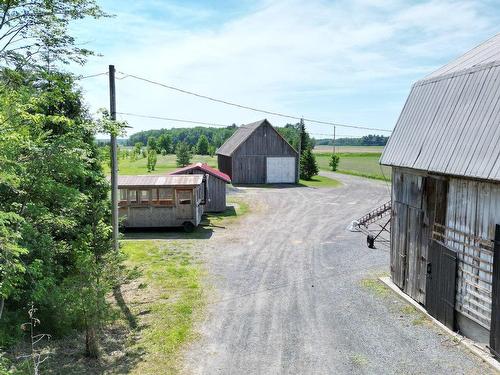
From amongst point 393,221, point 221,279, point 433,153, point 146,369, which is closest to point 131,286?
point 221,279

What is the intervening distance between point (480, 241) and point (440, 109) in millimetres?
3926

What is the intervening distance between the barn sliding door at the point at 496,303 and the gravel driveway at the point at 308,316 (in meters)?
0.52

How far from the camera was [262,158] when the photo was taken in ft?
146

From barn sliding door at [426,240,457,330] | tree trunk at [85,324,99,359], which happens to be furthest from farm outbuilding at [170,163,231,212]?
tree trunk at [85,324,99,359]

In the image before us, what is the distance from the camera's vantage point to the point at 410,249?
13.3 metres

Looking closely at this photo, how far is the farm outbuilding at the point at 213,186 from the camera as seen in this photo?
90.8 feet

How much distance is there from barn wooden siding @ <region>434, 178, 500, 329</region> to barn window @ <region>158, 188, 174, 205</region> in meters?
15.0

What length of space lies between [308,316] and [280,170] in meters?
33.7

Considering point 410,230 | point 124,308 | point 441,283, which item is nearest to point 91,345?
point 124,308

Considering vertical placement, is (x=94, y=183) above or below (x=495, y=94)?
below

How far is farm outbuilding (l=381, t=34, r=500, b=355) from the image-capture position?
960 cm

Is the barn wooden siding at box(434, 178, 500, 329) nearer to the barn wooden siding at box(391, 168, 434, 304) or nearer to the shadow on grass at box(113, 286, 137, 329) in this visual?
the barn wooden siding at box(391, 168, 434, 304)

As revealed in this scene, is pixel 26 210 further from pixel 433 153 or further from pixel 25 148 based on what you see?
pixel 433 153

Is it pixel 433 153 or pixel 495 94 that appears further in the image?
pixel 433 153
